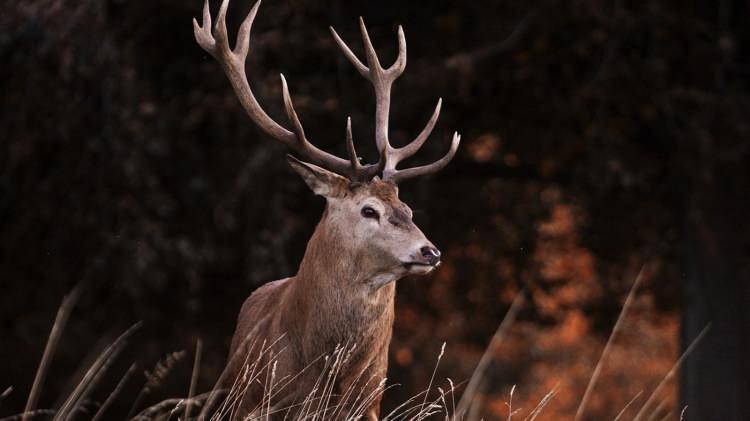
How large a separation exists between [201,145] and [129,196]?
2.21ft

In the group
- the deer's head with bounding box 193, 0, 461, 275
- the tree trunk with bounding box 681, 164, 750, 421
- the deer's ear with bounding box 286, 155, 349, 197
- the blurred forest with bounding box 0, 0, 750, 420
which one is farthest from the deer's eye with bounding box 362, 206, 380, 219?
the tree trunk with bounding box 681, 164, 750, 421

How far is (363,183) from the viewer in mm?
4535

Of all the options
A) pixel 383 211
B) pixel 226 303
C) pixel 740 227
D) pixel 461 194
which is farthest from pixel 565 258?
pixel 383 211

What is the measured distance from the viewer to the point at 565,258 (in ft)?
30.1

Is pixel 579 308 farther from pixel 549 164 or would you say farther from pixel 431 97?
pixel 431 97

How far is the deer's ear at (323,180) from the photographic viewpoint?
4.54 meters

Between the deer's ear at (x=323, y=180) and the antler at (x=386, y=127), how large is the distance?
157mm

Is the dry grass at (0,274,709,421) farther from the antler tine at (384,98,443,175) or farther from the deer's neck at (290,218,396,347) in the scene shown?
the antler tine at (384,98,443,175)

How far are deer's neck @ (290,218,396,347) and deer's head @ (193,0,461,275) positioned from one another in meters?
0.03

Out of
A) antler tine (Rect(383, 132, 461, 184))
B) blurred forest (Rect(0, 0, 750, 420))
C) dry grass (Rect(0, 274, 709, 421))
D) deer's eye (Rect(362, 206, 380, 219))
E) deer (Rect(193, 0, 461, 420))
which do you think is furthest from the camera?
blurred forest (Rect(0, 0, 750, 420))

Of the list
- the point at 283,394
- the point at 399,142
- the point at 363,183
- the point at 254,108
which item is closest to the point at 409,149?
the point at 363,183

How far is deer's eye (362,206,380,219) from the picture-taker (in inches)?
172

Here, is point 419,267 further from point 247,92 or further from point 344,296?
point 247,92

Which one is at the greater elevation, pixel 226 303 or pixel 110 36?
pixel 110 36
